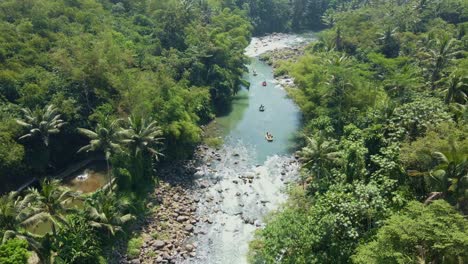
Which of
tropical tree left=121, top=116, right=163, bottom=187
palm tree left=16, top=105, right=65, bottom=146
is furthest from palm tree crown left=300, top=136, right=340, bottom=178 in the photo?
palm tree left=16, top=105, right=65, bottom=146

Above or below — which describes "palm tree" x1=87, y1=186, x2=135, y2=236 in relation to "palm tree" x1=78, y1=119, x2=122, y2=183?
below

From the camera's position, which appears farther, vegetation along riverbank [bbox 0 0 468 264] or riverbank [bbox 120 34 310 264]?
riverbank [bbox 120 34 310 264]

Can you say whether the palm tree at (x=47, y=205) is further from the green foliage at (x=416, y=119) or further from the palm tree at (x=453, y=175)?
the green foliage at (x=416, y=119)

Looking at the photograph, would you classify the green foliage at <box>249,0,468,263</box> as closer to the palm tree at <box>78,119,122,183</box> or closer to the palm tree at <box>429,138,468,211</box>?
the palm tree at <box>429,138,468,211</box>

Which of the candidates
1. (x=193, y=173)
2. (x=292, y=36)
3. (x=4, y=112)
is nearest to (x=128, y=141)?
(x=193, y=173)

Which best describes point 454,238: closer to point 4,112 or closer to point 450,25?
point 4,112

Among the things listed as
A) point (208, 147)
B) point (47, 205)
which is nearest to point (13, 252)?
point (47, 205)

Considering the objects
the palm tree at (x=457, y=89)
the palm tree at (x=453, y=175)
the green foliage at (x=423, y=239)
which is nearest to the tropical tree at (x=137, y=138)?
the green foliage at (x=423, y=239)
